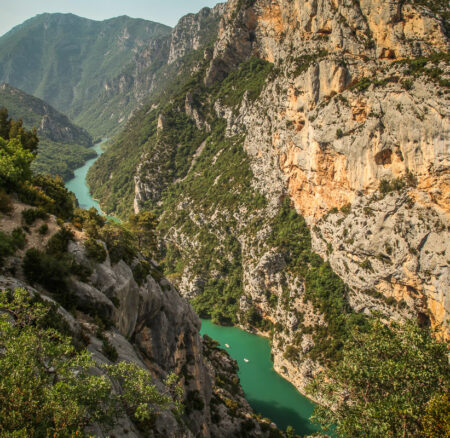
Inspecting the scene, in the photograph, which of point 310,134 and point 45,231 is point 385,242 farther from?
point 45,231

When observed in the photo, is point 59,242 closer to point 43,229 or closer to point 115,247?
point 43,229

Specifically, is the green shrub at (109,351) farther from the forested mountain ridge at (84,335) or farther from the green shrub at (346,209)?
the green shrub at (346,209)

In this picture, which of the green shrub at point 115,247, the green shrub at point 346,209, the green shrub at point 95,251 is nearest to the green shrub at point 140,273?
the green shrub at point 115,247

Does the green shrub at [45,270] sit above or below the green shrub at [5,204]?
below

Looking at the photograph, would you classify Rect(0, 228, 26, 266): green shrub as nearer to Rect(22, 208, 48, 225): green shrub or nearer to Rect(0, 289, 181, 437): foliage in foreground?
Rect(22, 208, 48, 225): green shrub

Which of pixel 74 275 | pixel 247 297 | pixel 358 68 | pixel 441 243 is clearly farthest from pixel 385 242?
pixel 74 275

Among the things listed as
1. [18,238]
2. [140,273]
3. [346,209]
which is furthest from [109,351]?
[346,209]
